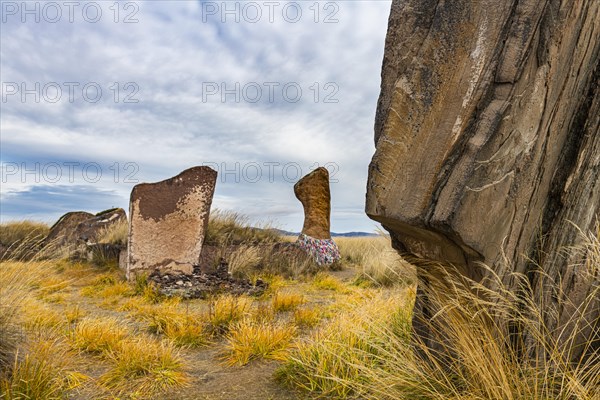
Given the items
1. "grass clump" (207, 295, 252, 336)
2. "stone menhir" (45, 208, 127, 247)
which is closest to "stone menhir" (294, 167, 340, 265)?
"stone menhir" (45, 208, 127, 247)

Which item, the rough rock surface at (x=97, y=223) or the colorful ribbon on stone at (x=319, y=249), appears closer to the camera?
the colorful ribbon on stone at (x=319, y=249)

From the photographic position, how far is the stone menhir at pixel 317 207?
36.3 feet

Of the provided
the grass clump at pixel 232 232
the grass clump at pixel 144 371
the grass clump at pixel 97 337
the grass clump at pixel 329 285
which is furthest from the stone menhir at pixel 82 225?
the grass clump at pixel 144 371

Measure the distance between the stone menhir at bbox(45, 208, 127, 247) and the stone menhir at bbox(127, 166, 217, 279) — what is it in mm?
5139

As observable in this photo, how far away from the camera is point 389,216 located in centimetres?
263

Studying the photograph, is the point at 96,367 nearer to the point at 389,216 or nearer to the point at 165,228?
the point at 389,216

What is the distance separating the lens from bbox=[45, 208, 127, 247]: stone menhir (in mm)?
12695

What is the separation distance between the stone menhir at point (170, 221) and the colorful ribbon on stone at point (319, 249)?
3.28 m

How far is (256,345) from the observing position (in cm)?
382

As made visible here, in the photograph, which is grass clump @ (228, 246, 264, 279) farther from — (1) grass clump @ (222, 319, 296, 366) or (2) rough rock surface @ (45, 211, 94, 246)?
(2) rough rock surface @ (45, 211, 94, 246)

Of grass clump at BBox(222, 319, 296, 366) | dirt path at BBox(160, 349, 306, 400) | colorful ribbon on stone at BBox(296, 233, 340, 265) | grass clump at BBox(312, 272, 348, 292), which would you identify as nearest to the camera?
dirt path at BBox(160, 349, 306, 400)

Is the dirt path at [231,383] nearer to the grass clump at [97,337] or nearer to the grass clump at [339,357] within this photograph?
the grass clump at [339,357]

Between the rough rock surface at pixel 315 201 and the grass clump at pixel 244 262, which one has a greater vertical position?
the rough rock surface at pixel 315 201

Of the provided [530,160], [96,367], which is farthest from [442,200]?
[96,367]
